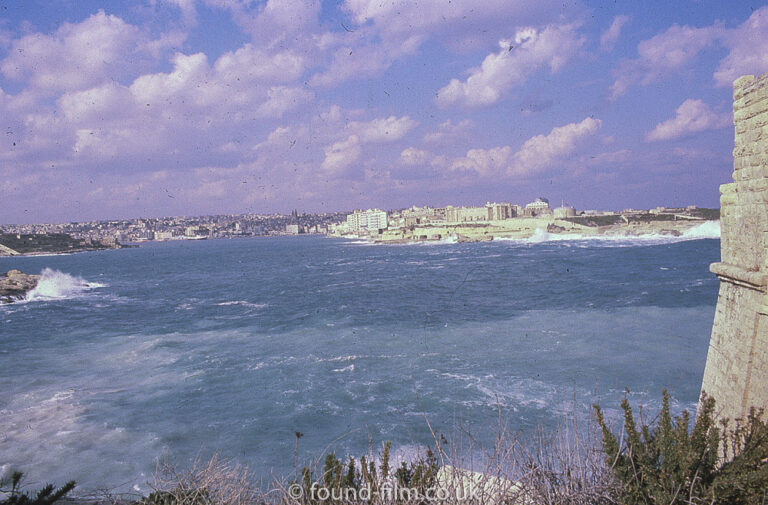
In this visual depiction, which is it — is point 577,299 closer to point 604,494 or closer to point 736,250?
point 736,250

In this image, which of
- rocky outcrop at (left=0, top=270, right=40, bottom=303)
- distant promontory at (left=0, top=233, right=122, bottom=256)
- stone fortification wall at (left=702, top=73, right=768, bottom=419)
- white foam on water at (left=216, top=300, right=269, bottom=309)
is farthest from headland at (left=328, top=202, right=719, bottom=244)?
stone fortification wall at (left=702, top=73, right=768, bottom=419)

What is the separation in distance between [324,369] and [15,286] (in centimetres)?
3263

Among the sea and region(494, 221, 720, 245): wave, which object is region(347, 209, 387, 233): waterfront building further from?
the sea

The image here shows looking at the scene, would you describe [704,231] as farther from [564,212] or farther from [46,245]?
[46,245]

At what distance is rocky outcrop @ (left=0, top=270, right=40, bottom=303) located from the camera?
31.3 m

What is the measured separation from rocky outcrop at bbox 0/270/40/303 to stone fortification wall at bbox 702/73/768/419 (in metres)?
36.8

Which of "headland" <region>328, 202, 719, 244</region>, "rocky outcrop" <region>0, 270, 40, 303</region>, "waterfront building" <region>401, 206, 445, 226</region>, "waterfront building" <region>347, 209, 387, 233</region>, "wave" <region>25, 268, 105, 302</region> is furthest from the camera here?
"waterfront building" <region>347, 209, 387, 233</region>

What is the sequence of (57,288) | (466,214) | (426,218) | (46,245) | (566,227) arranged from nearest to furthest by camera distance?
(57,288)
(566,227)
(46,245)
(466,214)
(426,218)

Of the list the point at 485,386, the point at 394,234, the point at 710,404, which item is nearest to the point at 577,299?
the point at 485,386

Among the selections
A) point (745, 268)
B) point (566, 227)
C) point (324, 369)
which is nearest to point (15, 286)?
point (324, 369)

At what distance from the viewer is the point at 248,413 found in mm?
9477

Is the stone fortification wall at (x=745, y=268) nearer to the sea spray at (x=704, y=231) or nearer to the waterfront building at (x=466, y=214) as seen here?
the sea spray at (x=704, y=231)

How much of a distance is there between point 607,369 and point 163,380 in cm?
1047

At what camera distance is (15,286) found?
33750mm
